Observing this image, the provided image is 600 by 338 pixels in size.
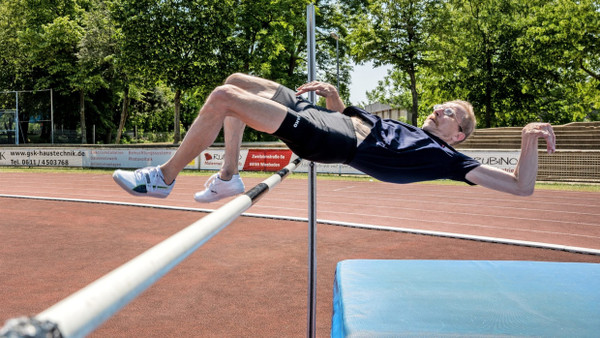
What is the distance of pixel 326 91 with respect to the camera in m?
3.11

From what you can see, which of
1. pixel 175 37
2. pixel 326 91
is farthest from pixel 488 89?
pixel 326 91

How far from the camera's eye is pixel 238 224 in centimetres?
880

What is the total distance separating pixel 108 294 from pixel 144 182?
1.83 meters

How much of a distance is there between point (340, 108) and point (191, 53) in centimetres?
2208

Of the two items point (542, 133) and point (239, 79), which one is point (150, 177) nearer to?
point (239, 79)

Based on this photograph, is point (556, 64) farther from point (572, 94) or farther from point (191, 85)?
point (191, 85)

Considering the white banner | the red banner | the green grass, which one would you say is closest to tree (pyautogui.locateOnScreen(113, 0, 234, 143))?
the green grass

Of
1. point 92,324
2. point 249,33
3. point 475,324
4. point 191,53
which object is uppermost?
point 249,33

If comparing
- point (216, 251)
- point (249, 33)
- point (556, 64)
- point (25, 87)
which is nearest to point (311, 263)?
point (216, 251)

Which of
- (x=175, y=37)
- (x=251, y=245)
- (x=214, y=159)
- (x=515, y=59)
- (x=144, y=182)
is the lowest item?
(x=251, y=245)

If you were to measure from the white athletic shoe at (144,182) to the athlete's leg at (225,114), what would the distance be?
0.13 meters

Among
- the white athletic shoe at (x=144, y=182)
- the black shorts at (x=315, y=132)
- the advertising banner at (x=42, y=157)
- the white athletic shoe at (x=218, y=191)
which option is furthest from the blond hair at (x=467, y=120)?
the advertising banner at (x=42, y=157)

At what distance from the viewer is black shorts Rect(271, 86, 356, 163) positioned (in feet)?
8.34

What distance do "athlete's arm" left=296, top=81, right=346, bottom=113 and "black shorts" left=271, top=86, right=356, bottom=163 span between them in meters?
0.11
